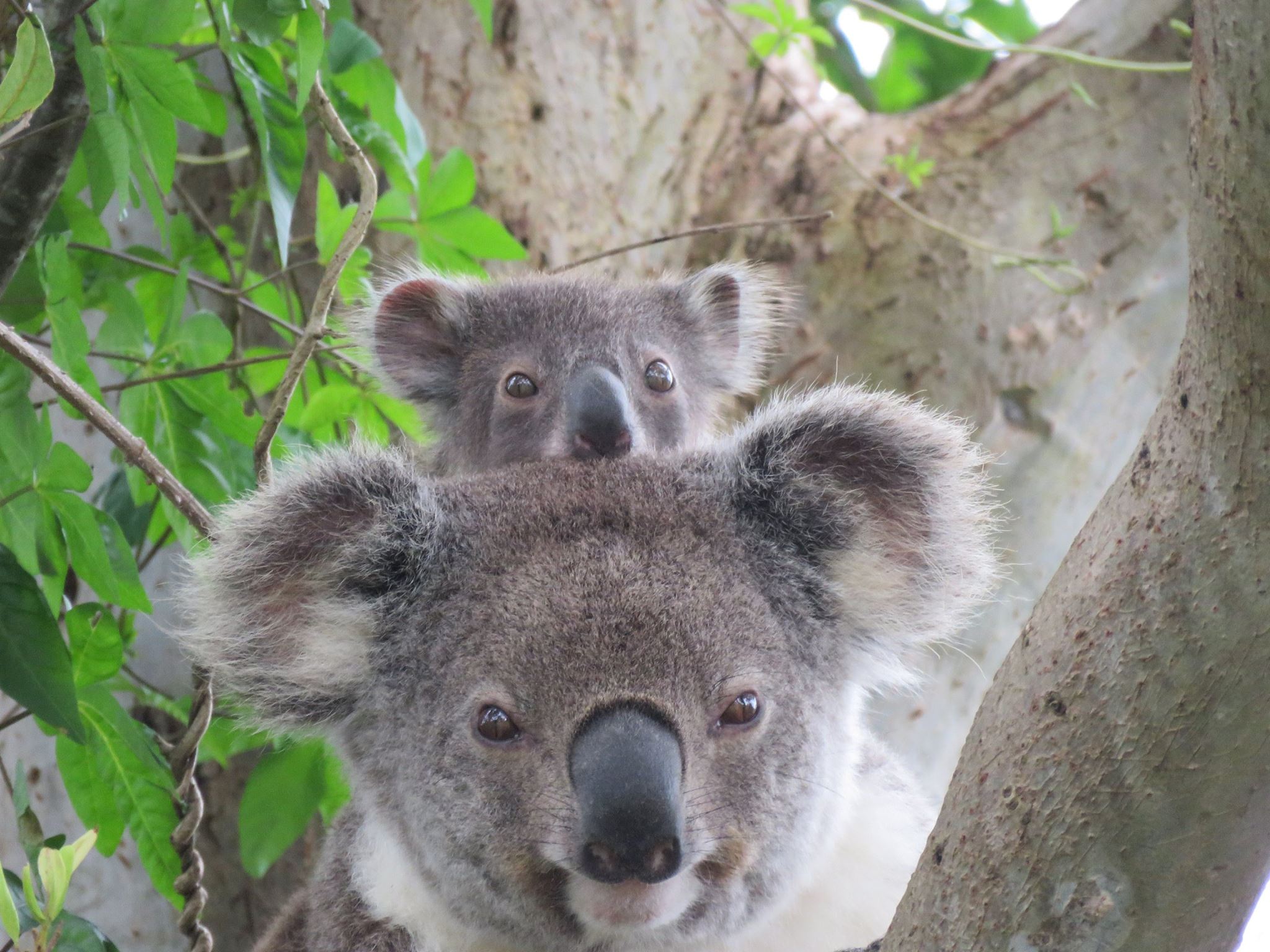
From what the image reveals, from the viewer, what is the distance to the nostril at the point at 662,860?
1502 millimetres

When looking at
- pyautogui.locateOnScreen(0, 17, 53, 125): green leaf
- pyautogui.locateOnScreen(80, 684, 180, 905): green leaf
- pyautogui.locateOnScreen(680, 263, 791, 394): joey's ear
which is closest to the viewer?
pyautogui.locateOnScreen(0, 17, 53, 125): green leaf

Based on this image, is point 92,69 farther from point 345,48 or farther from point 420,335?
point 420,335

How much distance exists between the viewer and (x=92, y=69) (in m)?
1.83

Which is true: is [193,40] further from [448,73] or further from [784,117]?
[784,117]

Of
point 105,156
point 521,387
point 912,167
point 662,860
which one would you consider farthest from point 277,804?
point 912,167

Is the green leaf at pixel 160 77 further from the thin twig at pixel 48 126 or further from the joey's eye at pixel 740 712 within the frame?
the joey's eye at pixel 740 712

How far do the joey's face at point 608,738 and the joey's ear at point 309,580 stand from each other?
0.25 ft

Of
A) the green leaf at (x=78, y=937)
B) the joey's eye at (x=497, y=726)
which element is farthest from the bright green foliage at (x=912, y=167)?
the green leaf at (x=78, y=937)

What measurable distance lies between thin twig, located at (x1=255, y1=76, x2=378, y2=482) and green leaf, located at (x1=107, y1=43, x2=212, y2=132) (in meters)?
0.19

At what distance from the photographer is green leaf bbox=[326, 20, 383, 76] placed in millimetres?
2369

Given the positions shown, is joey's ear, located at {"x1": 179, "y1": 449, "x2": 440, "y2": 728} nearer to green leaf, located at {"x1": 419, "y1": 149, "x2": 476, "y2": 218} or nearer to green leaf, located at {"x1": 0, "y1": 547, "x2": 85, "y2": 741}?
green leaf, located at {"x1": 0, "y1": 547, "x2": 85, "y2": 741}

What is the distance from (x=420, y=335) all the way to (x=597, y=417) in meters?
0.89

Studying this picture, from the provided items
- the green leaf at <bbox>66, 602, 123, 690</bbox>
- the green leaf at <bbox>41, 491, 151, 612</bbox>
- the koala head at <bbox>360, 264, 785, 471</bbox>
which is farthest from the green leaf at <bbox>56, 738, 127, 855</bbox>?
the koala head at <bbox>360, 264, 785, 471</bbox>

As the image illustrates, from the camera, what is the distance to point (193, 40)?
294 centimetres
